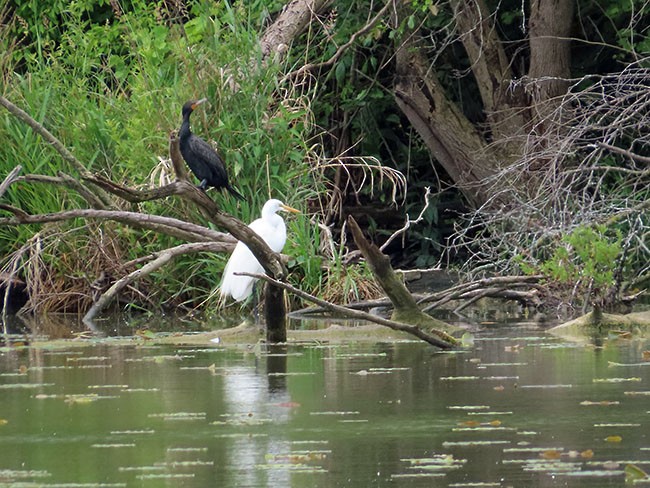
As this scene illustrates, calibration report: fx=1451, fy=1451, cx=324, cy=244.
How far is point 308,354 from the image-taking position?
27.4ft

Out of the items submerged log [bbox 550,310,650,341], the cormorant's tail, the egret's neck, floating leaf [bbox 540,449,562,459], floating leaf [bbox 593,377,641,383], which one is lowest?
floating leaf [bbox 540,449,562,459]

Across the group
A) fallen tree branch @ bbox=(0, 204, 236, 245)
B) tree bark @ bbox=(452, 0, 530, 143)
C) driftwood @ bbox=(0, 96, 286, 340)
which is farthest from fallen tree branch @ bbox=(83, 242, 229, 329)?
tree bark @ bbox=(452, 0, 530, 143)

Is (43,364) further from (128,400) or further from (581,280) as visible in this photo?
(581,280)

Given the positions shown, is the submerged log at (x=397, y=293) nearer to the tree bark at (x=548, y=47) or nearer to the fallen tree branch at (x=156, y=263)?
the fallen tree branch at (x=156, y=263)

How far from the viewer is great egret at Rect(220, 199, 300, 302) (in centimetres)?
1041

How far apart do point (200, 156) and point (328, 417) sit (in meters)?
5.08

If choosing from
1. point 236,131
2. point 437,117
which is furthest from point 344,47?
point 236,131

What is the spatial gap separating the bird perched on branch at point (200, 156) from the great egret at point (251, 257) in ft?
1.49

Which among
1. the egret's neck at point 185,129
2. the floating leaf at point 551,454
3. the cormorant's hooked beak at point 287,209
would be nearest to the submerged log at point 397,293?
the cormorant's hooked beak at point 287,209

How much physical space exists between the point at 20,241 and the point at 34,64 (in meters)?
2.96

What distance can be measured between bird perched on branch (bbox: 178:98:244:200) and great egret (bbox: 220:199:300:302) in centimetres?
45

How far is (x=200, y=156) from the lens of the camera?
10.7 meters

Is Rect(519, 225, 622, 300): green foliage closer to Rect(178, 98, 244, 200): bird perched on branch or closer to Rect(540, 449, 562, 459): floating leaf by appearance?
Rect(178, 98, 244, 200): bird perched on branch

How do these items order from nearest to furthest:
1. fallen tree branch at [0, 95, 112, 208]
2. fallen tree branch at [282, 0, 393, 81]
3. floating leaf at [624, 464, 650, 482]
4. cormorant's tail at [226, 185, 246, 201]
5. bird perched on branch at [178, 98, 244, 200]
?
floating leaf at [624, 464, 650, 482]
fallen tree branch at [0, 95, 112, 208]
bird perched on branch at [178, 98, 244, 200]
cormorant's tail at [226, 185, 246, 201]
fallen tree branch at [282, 0, 393, 81]
